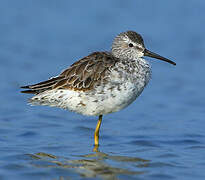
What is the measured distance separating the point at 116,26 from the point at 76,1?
2.55 m

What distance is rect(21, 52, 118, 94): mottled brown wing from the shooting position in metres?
10.8

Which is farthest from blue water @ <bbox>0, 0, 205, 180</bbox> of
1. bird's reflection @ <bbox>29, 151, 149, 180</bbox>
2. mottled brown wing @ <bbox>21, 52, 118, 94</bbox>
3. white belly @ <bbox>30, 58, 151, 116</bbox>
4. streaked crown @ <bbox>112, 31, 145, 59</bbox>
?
streaked crown @ <bbox>112, 31, 145, 59</bbox>

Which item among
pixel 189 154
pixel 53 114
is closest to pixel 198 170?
pixel 189 154


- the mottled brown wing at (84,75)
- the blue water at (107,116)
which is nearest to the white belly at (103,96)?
the mottled brown wing at (84,75)

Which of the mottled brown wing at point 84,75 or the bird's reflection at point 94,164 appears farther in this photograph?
the mottled brown wing at point 84,75

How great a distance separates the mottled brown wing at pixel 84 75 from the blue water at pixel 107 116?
4.22 feet

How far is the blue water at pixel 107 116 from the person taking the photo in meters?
10.1

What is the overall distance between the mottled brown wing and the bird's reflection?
1.36m

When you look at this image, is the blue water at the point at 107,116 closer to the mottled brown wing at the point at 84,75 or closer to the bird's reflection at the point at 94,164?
the bird's reflection at the point at 94,164

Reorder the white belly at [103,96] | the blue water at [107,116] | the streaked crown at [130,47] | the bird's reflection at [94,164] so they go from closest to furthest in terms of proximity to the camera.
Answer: the bird's reflection at [94,164] → the blue water at [107,116] → the white belly at [103,96] → the streaked crown at [130,47]

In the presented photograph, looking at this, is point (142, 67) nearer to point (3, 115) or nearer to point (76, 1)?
point (3, 115)

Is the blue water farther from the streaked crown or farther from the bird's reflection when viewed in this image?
the streaked crown

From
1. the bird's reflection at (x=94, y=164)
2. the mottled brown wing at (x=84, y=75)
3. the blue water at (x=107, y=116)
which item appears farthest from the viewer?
the mottled brown wing at (x=84, y=75)

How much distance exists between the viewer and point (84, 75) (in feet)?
35.8
